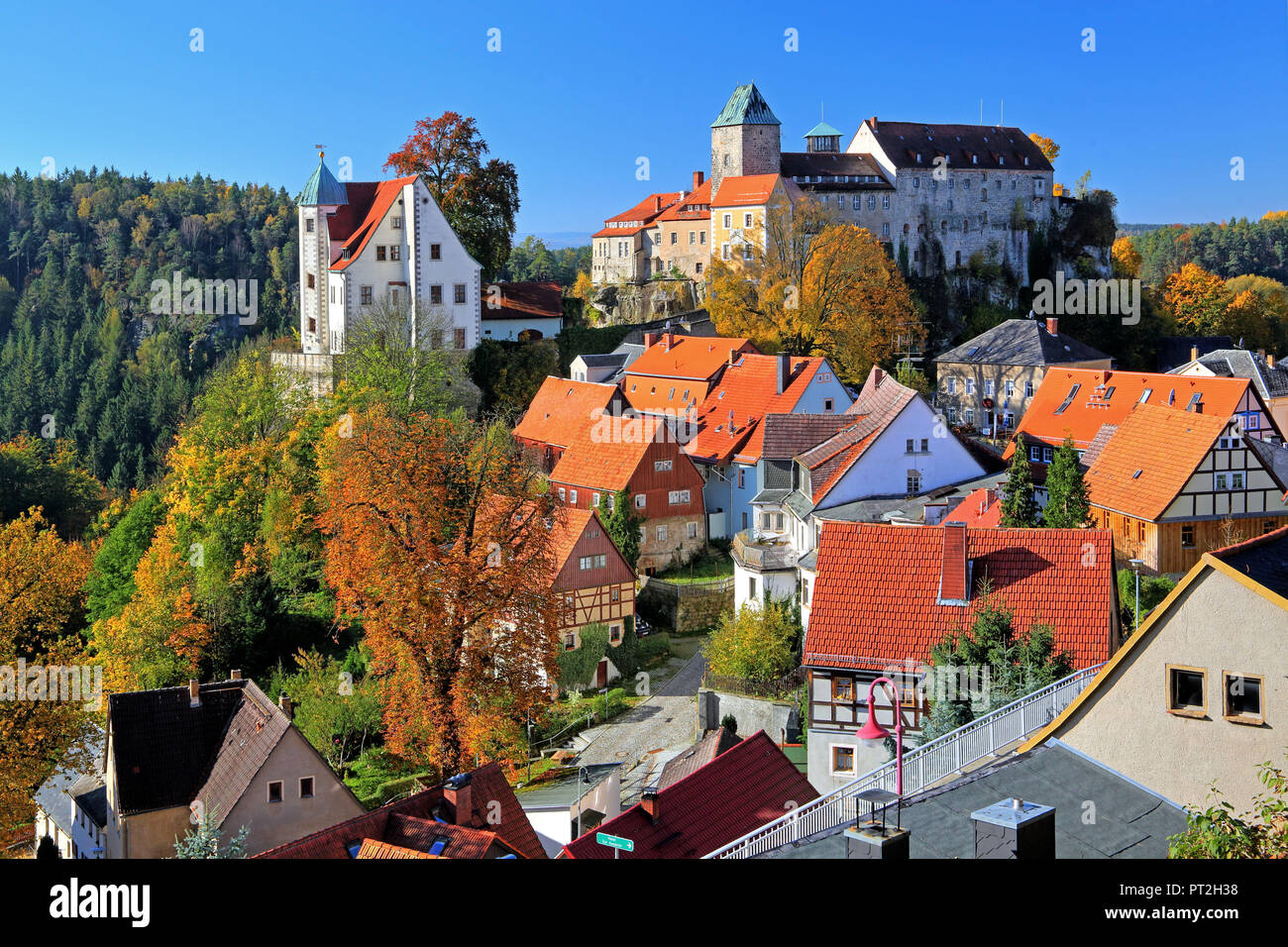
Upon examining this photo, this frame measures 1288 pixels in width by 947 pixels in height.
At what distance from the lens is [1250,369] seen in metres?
51.6

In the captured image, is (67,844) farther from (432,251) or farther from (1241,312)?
(1241,312)

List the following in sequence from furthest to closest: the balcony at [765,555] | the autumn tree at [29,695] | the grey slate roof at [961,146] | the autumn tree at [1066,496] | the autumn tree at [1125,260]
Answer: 1. the autumn tree at [1125,260]
2. the grey slate roof at [961,146]
3. the balcony at [765,555]
4. the autumn tree at [1066,496]
5. the autumn tree at [29,695]

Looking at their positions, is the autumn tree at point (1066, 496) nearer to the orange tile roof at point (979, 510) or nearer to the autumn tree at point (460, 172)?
the orange tile roof at point (979, 510)

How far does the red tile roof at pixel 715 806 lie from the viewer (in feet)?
63.0

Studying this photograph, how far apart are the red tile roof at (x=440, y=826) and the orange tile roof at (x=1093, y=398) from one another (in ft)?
71.9

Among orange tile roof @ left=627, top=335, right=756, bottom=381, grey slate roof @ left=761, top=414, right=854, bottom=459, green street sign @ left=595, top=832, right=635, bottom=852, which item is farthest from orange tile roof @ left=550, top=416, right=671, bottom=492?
green street sign @ left=595, top=832, right=635, bottom=852

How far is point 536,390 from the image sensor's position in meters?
52.9

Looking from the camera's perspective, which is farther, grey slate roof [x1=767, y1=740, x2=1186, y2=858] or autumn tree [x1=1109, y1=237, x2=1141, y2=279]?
autumn tree [x1=1109, y1=237, x2=1141, y2=279]

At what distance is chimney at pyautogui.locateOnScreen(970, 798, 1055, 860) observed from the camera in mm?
9883

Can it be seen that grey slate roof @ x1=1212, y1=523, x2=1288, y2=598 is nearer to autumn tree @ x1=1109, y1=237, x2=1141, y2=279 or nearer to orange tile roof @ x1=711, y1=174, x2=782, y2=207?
orange tile roof @ x1=711, y1=174, x2=782, y2=207

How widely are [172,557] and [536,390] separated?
55.6 feet

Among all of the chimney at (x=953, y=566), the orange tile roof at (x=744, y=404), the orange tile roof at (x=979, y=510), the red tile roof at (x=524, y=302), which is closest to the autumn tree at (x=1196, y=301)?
the red tile roof at (x=524, y=302)

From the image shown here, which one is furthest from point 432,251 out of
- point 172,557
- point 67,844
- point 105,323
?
point 105,323

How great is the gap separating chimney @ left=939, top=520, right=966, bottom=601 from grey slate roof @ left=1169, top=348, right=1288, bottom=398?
31.1 meters
